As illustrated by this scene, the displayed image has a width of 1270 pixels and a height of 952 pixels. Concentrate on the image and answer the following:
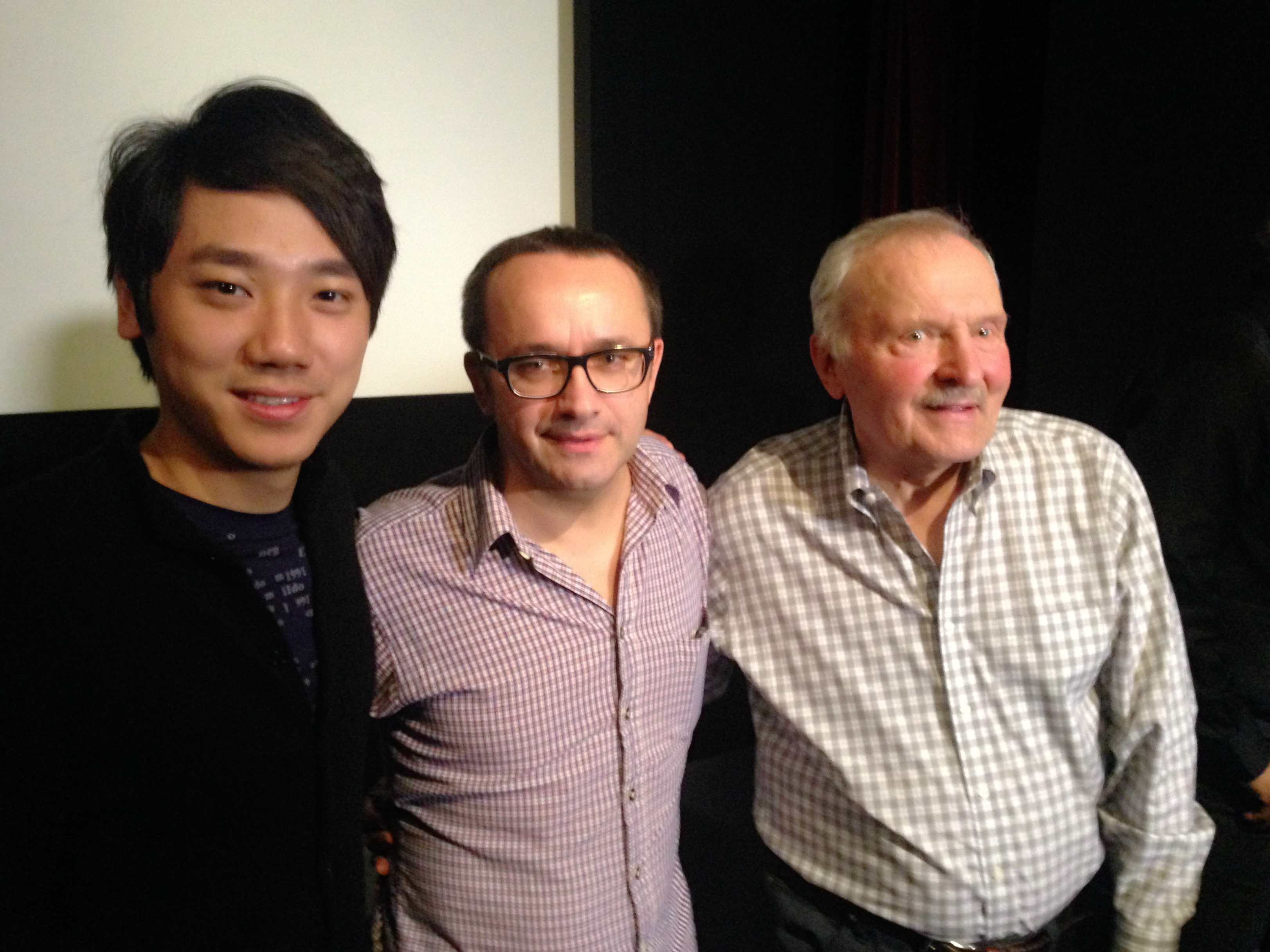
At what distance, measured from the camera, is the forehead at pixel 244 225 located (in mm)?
971

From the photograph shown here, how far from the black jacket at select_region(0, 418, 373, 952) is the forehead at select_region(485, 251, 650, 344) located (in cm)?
53

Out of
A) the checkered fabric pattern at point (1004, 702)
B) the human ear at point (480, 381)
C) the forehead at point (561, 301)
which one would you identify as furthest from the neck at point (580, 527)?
the checkered fabric pattern at point (1004, 702)

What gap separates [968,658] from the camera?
1.31 metres

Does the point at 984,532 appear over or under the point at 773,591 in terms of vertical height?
over

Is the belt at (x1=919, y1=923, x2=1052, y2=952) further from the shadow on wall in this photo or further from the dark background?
the shadow on wall

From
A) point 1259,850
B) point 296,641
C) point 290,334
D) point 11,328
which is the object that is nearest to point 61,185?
point 11,328

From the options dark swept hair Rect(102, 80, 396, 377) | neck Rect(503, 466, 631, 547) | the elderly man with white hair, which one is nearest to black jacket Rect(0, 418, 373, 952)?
dark swept hair Rect(102, 80, 396, 377)

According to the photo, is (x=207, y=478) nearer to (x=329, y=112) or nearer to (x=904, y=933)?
(x=329, y=112)

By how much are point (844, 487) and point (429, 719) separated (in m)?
0.81

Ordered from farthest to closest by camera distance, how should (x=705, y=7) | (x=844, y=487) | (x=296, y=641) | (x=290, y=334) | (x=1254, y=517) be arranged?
(x=705, y=7), (x=1254, y=517), (x=844, y=487), (x=296, y=641), (x=290, y=334)

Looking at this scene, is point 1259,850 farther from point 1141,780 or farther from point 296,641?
point 296,641

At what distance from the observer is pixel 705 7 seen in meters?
2.11

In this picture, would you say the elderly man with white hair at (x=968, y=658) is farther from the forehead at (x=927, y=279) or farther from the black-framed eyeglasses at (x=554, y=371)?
the black-framed eyeglasses at (x=554, y=371)

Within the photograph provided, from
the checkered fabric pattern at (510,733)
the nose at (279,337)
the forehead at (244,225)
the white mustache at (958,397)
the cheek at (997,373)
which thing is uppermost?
the forehead at (244,225)
